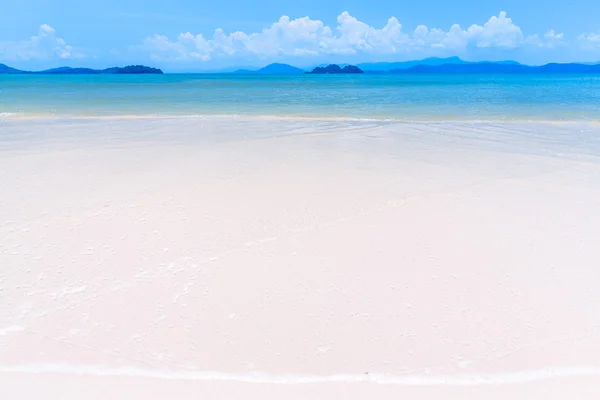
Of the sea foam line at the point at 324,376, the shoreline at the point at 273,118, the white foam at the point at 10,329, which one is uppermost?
the shoreline at the point at 273,118

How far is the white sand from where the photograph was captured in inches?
103

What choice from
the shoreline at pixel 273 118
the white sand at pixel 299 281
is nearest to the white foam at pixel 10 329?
the white sand at pixel 299 281

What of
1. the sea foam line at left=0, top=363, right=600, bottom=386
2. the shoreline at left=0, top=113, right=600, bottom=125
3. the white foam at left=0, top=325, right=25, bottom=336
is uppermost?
the shoreline at left=0, top=113, right=600, bottom=125

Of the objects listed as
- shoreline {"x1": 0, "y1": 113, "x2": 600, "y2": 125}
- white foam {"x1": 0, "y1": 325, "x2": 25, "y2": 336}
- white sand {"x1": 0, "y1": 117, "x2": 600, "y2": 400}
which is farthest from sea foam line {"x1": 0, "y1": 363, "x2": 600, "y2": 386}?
shoreline {"x1": 0, "y1": 113, "x2": 600, "y2": 125}

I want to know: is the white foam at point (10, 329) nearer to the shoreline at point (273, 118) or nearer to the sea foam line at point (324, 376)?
the sea foam line at point (324, 376)

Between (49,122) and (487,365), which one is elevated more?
(49,122)

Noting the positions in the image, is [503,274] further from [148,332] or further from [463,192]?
[148,332]

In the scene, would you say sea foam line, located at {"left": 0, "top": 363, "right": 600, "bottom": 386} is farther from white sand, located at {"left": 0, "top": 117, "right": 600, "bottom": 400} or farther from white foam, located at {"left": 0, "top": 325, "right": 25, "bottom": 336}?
white foam, located at {"left": 0, "top": 325, "right": 25, "bottom": 336}

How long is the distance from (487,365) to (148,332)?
2.23 metres

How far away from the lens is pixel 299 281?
11.8 feet

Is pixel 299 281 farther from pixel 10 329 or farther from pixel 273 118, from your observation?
pixel 273 118

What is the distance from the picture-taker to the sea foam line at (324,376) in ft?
8.40

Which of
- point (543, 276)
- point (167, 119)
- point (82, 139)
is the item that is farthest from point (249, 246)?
point (167, 119)

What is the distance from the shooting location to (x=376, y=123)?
13125 millimetres
